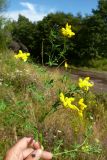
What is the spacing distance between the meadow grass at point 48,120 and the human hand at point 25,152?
176 centimetres

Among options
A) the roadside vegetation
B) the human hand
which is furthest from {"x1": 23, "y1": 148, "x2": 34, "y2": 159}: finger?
the roadside vegetation

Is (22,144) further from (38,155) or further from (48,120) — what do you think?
(48,120)

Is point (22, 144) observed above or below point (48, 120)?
above

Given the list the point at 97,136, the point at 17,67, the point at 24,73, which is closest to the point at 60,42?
the point at 97,136

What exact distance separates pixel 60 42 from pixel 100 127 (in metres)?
3.46

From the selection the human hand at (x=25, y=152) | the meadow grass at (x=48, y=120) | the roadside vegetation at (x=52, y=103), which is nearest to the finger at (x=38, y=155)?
the human hand at (x=25, y=152)

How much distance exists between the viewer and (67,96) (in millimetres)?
3582

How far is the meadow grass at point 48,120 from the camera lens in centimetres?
420

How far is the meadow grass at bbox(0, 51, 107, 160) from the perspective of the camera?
420 cm

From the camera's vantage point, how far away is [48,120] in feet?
21.9

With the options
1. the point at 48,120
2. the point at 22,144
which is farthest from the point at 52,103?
the point at 22,144

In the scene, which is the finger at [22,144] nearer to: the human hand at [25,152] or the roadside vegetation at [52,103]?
the human hand at [25,152]

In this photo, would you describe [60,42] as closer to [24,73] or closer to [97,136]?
[97,136]

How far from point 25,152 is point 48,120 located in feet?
16.7
